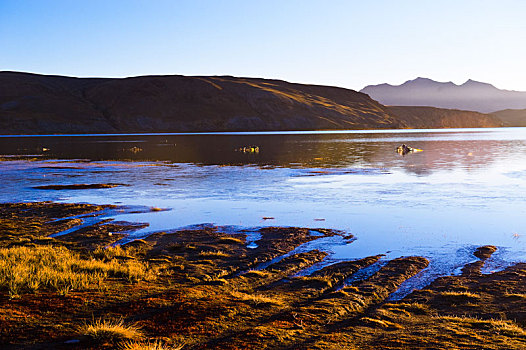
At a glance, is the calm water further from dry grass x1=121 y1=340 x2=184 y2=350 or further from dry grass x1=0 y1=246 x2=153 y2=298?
dry grass x1=121 y1=340 x2=184 y2=350

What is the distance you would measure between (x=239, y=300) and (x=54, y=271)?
4447mm

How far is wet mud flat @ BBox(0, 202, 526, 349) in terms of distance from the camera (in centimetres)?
770

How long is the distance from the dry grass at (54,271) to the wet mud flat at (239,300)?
1.2 inches

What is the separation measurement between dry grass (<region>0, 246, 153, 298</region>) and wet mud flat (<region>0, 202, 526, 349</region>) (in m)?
0.03

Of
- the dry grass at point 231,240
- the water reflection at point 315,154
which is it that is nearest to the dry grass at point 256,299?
the dry grass at point 231,240

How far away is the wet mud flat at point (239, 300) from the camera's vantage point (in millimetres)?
7703

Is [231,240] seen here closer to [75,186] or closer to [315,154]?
[75,186]

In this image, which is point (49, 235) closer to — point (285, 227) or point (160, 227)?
point (160, 227)

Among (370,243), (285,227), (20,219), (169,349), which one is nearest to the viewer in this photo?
(169,349)

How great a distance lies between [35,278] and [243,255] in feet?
19.1

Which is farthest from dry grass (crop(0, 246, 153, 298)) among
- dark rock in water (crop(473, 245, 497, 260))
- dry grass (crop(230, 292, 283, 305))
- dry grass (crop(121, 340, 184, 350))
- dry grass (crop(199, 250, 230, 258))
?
dark rock in water (crop(473, 245, 497, 260))

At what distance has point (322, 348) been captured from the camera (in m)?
7.38

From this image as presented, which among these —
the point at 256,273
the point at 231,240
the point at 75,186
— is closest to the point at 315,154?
the point at 75,186

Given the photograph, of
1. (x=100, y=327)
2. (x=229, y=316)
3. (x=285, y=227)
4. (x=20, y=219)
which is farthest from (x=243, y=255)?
(x=20, y=219)
